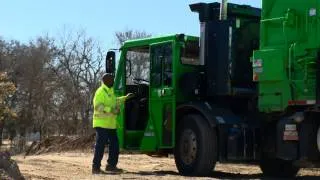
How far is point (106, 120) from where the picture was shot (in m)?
12.6

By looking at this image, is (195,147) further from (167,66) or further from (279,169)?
(279,169)

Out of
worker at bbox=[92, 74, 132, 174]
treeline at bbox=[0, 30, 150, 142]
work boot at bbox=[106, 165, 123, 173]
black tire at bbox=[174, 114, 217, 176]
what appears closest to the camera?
black tire at bbox=[174, 114, 217, 176]

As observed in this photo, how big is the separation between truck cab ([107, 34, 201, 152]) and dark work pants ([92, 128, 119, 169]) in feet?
1.91

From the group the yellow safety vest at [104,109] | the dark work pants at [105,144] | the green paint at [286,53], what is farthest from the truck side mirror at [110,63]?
the green paint at [286,53]

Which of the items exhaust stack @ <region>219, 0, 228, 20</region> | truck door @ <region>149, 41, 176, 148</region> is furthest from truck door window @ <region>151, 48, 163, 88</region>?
exhaust stack @ <region>219, 0, 228, 20</region>

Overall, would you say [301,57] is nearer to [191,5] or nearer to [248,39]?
[248,39]

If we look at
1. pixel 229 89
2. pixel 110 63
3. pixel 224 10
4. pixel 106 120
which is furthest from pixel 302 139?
pixel 110 63

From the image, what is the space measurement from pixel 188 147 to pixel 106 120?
5.90 ft

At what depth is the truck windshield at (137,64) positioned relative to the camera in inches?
530

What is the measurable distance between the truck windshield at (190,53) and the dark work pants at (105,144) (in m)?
2.03

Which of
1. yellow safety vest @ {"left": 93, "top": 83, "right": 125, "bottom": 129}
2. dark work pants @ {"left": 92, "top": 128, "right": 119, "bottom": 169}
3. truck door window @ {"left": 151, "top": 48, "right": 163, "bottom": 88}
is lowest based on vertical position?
dark work pants @ {"left": 92, "top": 128, "right": 119, "bottom": 169}

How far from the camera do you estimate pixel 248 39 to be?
1190 centimetres

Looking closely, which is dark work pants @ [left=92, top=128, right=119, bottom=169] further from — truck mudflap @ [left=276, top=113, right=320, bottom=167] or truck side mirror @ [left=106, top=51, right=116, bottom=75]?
truck mudflap @ [left=276, top=113, right=320, bottom=167]

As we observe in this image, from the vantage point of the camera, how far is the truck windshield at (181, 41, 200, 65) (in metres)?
12.4
